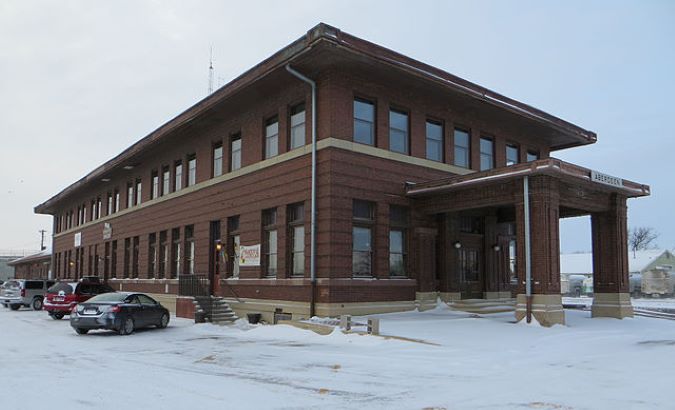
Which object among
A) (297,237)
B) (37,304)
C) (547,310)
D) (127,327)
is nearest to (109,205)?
(37,304)

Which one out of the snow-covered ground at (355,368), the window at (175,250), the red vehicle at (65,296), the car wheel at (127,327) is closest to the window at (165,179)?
the window at (175,250)

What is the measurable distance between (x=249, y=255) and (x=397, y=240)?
5.78 m

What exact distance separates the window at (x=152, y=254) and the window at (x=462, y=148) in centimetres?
1723

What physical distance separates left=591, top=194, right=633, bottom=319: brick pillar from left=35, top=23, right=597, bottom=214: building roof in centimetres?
558

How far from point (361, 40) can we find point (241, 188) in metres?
8.48

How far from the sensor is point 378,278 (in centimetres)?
2064

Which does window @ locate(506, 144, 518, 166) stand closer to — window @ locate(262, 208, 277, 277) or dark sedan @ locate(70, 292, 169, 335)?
window @ locate(262, 208, 277, 277)

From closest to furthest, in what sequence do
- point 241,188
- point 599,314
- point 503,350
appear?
1. point 503,350
2. point 599,314
3. point 241,188

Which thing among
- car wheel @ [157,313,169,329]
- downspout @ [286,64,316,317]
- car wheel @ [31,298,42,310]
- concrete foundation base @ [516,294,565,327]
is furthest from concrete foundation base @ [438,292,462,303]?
car wheel @ [31,298,42,310]

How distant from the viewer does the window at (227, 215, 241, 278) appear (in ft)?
82.0

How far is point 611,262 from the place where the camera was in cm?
2192

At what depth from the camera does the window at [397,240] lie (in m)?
21.5

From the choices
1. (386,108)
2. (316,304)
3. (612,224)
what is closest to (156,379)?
(316,304)

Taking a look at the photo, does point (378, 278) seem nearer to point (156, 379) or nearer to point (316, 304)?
point (316, 304)
